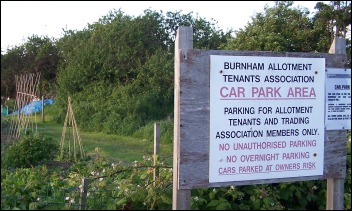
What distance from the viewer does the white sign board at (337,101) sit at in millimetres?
4086

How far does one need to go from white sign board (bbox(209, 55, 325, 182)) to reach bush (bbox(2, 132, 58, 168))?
25.1 ft

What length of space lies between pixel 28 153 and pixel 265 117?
7993mm

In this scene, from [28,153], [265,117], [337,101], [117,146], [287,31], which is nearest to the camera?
[265,117]

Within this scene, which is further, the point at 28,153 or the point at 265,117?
the point at 28,153

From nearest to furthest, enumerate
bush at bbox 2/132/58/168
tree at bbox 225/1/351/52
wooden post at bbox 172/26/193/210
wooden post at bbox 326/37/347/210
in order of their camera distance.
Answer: wooden post at bbox 172/26/193/210
wooden post at bbox 326/37/347/210
bush at bbox 2/132/58/168
tree at bbox 225/1/351/52

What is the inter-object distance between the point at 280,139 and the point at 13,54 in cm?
2626

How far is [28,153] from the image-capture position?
10891 millimetres

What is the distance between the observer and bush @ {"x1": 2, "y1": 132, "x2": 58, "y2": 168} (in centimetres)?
1073

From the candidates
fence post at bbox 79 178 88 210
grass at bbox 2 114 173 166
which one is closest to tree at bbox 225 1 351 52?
grass at bbox 2 114 173 166

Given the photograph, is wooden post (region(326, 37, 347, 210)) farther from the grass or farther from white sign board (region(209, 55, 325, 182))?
the grass

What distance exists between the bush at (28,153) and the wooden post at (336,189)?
7.76 meters

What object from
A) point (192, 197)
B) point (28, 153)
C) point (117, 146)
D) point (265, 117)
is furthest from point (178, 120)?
point (117, 146)

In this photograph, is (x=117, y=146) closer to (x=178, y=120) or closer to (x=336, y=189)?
(x=336, y=189)

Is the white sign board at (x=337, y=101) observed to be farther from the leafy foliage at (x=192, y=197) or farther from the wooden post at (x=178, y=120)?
the wooden post at (x=178, y=120)
